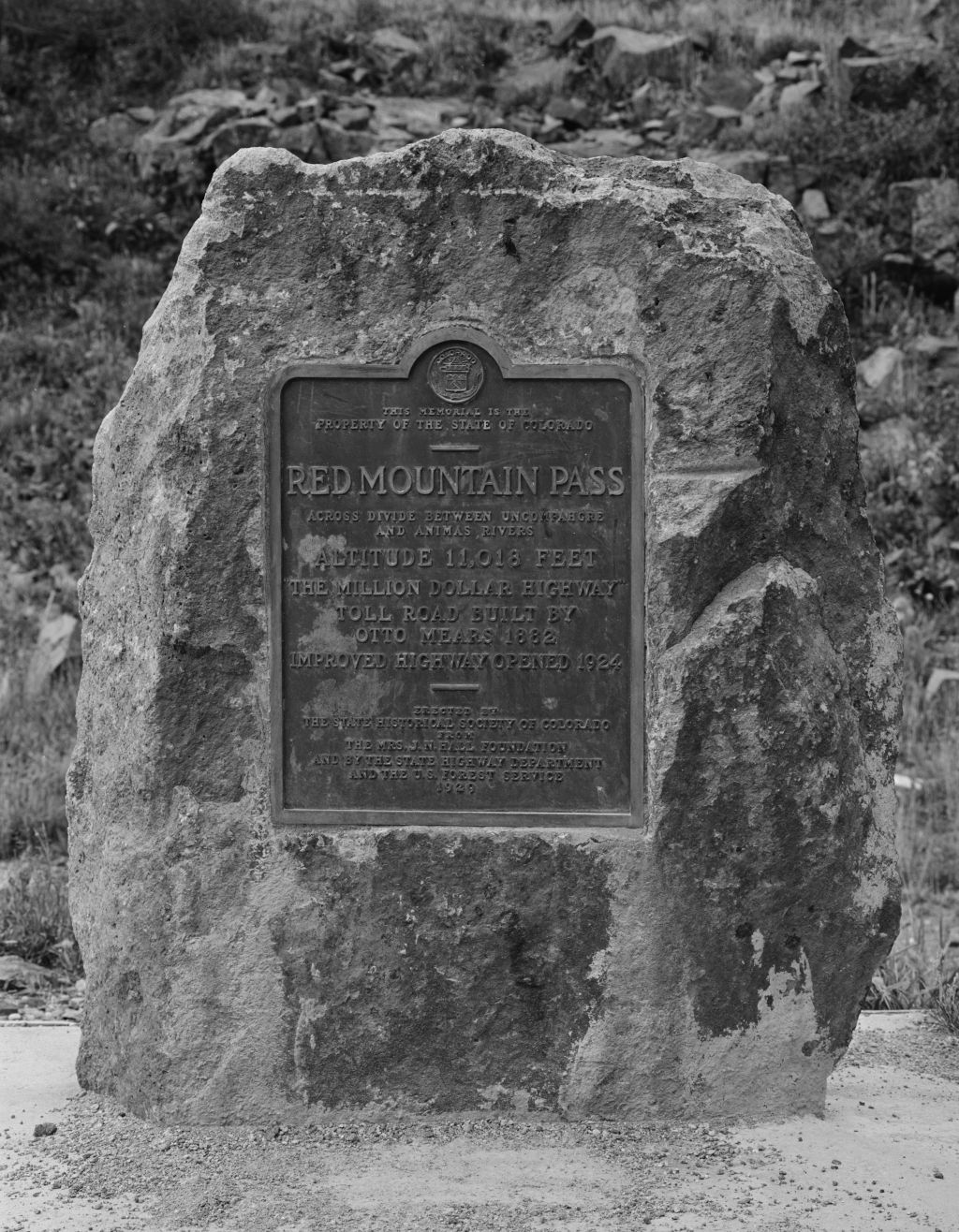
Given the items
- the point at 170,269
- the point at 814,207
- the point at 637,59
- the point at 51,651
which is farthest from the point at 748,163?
the point at 51,651

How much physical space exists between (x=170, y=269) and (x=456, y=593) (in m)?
8.95

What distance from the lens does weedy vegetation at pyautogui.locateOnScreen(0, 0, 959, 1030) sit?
6754 millimetres

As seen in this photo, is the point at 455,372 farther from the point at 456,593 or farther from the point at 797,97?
the point at 797,97

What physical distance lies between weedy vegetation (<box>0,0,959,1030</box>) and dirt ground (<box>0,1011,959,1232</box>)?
1.18 m

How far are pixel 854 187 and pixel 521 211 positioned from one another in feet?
29.2

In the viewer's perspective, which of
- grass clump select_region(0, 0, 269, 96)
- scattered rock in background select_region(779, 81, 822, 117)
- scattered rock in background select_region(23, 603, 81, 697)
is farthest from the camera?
grass clump select_region(0, 0, 269, 96)

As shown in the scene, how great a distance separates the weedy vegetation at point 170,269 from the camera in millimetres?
6754

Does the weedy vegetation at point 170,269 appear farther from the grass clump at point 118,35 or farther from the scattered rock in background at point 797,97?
the scattered rock in background at point 797,97

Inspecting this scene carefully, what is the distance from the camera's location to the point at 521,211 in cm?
386

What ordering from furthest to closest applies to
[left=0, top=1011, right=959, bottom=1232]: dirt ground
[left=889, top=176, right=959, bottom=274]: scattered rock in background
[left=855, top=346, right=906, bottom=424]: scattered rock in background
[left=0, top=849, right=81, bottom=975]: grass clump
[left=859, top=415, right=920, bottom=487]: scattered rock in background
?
[left=889, top=176, right=959, bottom=274]: scattered rock in background, [left=855, top=346, right=906, bottom=424]: scattered rock in background, [left=859, top=415, right=920, bottom=487]: scattered rock in background, [left=0, top=849, right=81, bottom=975]: grass clump, [left=0, top=1011, right=959, bottom=1232]: dirt ground

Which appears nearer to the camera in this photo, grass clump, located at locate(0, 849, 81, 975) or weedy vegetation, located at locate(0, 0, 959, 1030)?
grass clump, located at locate(0, 849, 81, 975)

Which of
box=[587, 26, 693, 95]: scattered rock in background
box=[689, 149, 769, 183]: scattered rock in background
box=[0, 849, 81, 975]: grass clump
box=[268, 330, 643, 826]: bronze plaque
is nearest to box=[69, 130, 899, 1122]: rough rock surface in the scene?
box=[268, 330, 643, 826]: bronze plaque

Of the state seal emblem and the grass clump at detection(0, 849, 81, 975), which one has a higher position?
the state seal emblem

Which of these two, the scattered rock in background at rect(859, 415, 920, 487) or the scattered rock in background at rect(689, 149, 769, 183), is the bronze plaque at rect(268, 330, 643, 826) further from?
the scattered rock in background at rect(689, 149, 769, 183)
